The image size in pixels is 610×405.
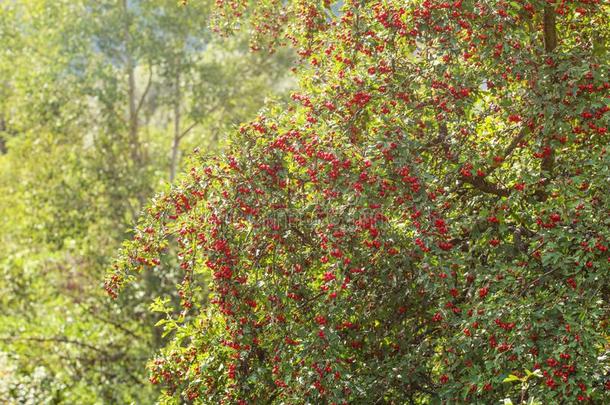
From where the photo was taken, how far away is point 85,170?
21375 mm

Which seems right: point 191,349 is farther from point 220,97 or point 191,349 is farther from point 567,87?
point 220,97

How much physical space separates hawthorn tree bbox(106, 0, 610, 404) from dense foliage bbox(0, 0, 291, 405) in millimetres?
11747

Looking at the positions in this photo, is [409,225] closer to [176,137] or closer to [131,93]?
[131,93]

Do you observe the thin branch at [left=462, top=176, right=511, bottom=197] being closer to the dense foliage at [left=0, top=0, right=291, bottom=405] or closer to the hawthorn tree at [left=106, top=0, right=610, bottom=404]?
the hawthorn tree at [left=106, top=0, right=610, bottom=404]

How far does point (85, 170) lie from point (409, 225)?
16.3m

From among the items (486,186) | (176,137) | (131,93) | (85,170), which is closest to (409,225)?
(486,186)

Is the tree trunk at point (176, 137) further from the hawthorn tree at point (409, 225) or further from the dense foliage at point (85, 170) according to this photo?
the hawthorn tree at point (409, 225)

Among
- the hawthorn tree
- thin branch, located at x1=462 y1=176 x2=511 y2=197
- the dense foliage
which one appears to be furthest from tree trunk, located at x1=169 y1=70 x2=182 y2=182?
thin branch, located at x1=462 y1=176 x2=511 y2=197

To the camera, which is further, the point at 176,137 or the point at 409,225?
the point at 176,137

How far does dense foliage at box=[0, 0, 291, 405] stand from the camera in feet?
63.6

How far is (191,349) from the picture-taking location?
7.71 meters

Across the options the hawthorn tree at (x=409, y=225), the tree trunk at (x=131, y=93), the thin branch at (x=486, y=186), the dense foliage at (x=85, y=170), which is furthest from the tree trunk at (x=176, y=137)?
the thin branch at (x=486, y=186)

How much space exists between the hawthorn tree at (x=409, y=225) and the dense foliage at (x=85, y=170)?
1175 centimetres

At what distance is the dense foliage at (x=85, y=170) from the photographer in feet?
63.6
